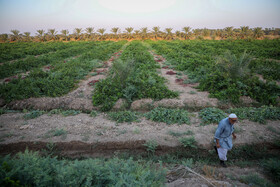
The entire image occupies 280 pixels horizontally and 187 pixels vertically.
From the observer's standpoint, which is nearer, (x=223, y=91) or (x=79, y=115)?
(x=79, y=115)

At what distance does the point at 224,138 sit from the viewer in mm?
3248

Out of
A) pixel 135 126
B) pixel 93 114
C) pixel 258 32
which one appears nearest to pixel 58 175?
pixel 135 126

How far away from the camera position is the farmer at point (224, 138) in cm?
313

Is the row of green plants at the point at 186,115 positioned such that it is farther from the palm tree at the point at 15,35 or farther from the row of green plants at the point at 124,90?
the palm tree at the point at 15,35

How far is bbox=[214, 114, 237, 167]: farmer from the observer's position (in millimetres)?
3127

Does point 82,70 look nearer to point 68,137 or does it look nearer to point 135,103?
point 135,103

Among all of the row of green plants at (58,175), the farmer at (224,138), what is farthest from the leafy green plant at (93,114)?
the farmer at (224,138)

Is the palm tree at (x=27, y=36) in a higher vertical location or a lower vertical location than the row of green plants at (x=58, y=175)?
higher

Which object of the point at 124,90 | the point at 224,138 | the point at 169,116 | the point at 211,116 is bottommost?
the point at 169,116

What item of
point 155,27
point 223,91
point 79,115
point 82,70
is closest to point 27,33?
point 155,27

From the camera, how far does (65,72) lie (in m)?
8.74

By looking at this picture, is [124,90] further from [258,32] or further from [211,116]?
[258,32]

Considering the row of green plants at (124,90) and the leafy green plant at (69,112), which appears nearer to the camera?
the leafy green plant at (69,112)

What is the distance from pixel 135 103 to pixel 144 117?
0.98 meters
